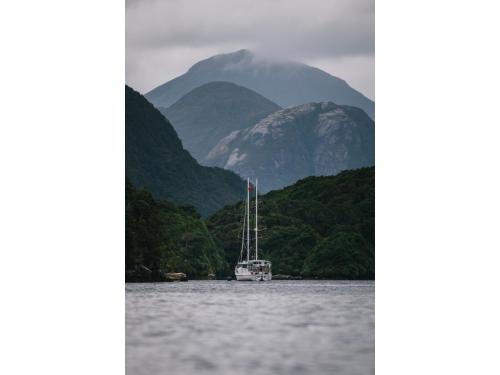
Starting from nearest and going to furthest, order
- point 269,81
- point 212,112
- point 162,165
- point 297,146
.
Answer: point 269,81, point 212,112, point 297,146, point 162,165

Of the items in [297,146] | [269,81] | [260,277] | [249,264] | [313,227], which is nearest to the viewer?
[269,81]

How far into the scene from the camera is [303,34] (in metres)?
12.4

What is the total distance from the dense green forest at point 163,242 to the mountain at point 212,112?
1140 millimetres

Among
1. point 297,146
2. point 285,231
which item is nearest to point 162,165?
point 297,146

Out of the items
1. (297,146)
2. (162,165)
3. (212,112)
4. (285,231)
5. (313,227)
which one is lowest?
(285,231)

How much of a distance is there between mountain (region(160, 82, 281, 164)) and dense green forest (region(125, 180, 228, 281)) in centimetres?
114

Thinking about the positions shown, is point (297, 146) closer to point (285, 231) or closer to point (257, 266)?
point (285, 231)

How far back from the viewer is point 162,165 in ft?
57.9

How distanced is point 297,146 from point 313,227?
1248cm

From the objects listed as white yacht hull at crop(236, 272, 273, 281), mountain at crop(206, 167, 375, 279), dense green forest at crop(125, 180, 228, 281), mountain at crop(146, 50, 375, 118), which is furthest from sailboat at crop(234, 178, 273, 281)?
mountain at crop(146, 50, 375, 118)

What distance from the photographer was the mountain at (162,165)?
47.1 feet

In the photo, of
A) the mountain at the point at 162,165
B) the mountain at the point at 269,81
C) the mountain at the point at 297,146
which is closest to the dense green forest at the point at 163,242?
the mountain at the point at 162,165
